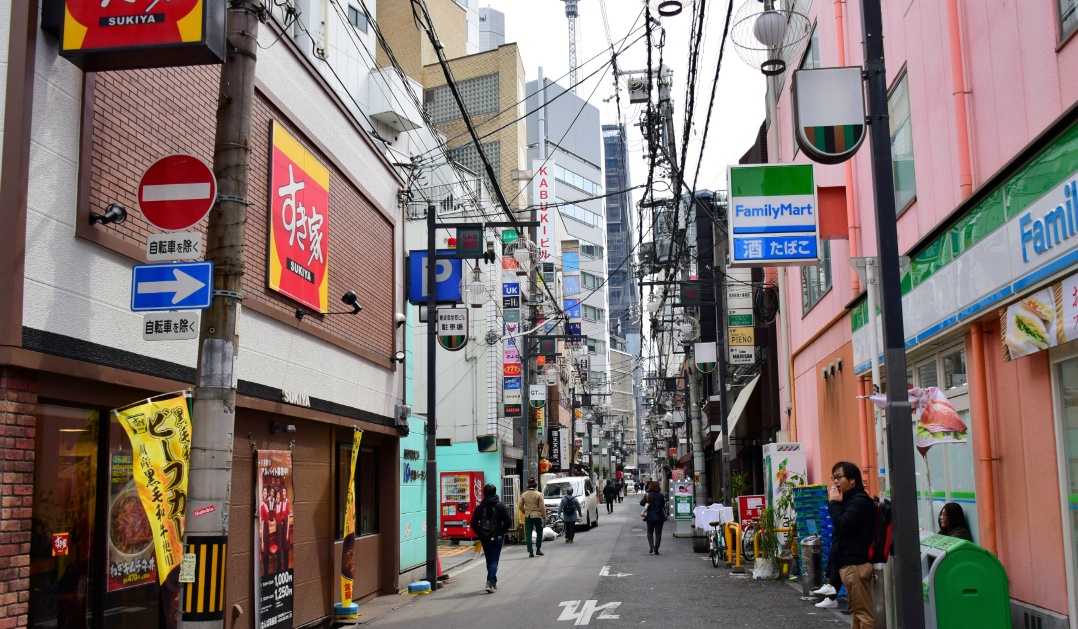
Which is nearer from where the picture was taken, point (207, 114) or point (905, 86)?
point (207, 114)

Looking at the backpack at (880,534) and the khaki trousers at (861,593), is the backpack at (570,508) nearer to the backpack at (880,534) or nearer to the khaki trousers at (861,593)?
the khaki trousers at (861,593)

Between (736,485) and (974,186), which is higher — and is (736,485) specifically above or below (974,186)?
below

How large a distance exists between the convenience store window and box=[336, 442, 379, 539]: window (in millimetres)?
8269

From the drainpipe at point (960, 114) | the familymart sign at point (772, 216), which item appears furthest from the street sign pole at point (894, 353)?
the familymart sign at point (772, 216)

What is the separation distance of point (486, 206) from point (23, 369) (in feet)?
115

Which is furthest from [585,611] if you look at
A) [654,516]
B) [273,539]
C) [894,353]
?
[654,516]

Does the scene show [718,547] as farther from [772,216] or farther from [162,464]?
[162,464]

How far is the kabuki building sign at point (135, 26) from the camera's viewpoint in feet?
24.2

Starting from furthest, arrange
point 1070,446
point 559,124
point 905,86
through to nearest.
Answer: point 559,124 < point 905,86 < point 1070,446

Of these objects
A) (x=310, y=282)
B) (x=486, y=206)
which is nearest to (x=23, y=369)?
(x=310, y=282)

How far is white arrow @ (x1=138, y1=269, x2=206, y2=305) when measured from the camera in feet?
23.5

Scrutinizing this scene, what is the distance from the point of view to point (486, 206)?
137 feet

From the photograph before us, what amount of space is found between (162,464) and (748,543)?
581 inches

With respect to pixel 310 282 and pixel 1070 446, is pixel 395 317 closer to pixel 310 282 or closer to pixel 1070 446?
pixel 310 282
